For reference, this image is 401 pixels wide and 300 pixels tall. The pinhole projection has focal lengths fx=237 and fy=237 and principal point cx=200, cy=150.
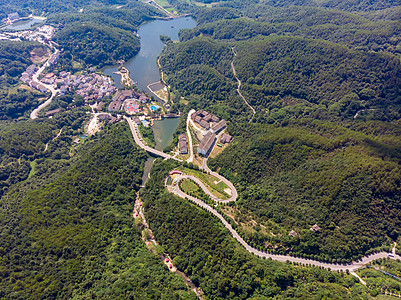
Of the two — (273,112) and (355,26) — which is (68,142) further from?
(355,26)

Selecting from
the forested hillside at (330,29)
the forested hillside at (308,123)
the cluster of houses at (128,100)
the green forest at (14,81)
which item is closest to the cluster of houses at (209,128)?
the forested hillside at (308,123)

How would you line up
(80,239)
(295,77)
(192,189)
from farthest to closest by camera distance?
(295,77) → (192,189) → (80,239)

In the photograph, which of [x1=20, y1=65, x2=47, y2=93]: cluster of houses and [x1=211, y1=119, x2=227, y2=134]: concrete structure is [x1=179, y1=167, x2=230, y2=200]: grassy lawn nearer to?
[x1=211, y1=119, x2=227, y2=134]: concrete structure

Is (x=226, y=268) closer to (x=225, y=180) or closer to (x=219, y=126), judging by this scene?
(x=225, y=180)

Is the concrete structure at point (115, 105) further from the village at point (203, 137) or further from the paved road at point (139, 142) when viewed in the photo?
the village at point (203, 137)

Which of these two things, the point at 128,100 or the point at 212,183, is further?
the point at 128,100

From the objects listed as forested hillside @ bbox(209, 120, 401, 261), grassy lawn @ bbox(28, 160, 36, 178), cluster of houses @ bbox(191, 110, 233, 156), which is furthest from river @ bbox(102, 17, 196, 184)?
grassy lawn @ bbox(28, 160, 36, 178)

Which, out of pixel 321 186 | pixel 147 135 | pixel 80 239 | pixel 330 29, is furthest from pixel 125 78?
pixel 330 29
